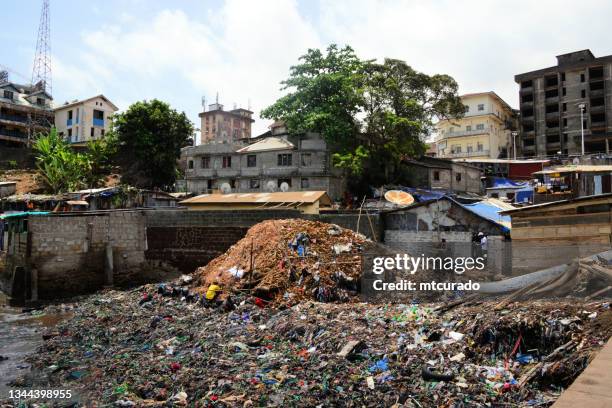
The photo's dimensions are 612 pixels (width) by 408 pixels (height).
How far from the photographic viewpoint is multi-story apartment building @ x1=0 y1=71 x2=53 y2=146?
48.1 meters

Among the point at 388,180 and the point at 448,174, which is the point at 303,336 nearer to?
the point at 388,180

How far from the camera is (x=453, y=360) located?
23.4ft

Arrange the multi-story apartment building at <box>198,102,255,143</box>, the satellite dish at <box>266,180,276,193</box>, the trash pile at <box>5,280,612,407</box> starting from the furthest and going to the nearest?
the multi-story apartment building at <box>198,102,255,143</box> < the satellite dish at <box>266,180,276,193</box> < the trash pile at <box>5,280,612,407</box>

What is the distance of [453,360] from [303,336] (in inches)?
127

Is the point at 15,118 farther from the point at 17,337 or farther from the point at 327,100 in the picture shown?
the point at 17,337

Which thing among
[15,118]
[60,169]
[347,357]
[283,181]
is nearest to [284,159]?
[283,181]

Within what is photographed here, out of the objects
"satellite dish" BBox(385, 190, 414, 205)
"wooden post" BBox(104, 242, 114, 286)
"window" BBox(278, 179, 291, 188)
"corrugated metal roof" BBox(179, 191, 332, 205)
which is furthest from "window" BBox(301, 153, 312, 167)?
"wooden post" BBox(104, 242, 114, 286)

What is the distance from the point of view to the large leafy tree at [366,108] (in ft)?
95.5

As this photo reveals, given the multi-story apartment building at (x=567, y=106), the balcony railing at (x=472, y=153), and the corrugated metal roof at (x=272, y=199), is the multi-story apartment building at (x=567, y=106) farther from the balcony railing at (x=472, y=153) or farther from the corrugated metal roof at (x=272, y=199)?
the corrugated metal roof at (x=272, y=199)

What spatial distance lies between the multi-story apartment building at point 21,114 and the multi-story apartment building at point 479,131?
1910 inches

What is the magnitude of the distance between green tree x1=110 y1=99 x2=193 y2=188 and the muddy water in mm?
21263

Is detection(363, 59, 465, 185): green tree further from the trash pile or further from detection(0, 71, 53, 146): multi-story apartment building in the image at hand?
detection(0, 71, 53, 146): multi-story apartment building

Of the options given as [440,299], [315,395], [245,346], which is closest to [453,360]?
[315,395]

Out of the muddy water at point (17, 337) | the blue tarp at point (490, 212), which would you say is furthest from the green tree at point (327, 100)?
the muddy water at point (17, 337)
